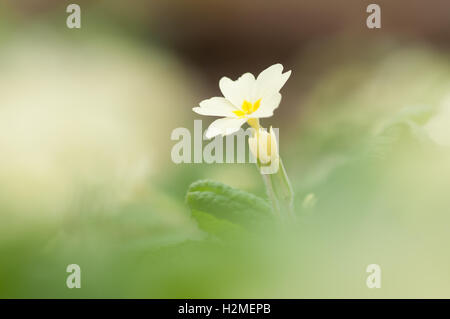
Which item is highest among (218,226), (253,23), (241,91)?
(253,23)

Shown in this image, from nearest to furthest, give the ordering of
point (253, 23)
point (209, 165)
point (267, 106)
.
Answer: point (267, 106) → point (209, 165) → point (253, 23)

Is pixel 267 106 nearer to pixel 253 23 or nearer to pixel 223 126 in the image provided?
pixel 223 126

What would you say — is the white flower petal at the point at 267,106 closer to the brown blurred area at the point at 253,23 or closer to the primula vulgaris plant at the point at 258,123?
the primula vulgaris plant at the point at 258,123

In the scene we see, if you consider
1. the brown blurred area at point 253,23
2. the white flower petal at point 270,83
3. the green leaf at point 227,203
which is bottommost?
the green leaf at point 227,203

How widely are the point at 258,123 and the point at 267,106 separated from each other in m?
0.02

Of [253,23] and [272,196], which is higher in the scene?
[253,23]

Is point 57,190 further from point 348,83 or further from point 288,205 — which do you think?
point 348,83

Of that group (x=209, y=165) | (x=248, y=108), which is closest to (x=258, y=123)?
(x=248, y=108)

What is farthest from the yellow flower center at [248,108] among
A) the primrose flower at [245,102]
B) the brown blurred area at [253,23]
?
the brown blurred area at [253,23]

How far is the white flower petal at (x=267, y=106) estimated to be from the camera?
0.34 metres

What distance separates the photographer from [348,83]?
1.94ft

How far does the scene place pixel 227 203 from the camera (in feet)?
1.20

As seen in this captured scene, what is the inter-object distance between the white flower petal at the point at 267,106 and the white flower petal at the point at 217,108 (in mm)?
22
